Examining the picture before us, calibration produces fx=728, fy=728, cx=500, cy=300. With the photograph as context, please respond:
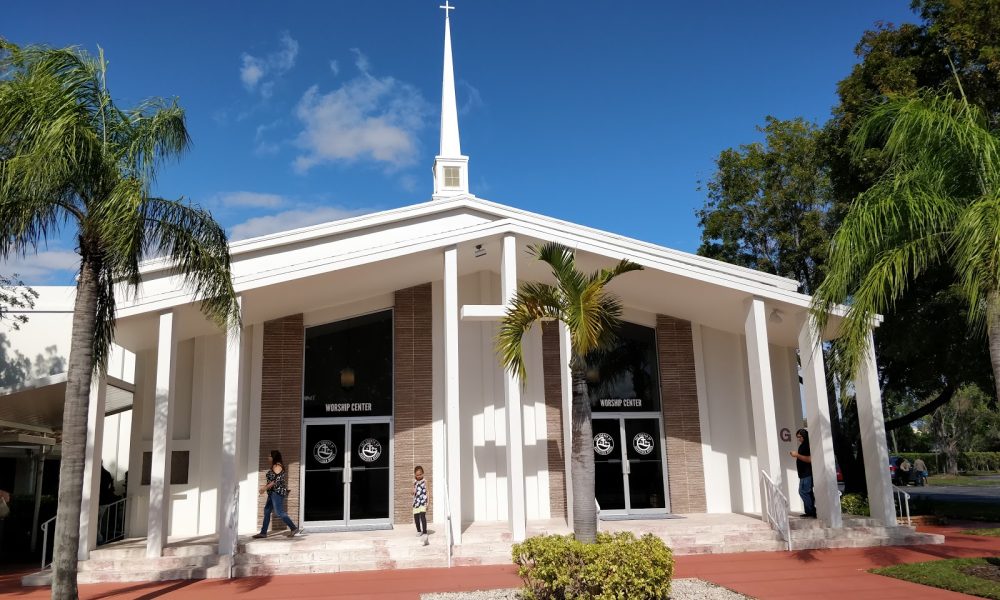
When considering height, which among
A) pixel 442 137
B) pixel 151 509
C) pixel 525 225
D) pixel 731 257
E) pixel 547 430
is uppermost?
pixel 442 137

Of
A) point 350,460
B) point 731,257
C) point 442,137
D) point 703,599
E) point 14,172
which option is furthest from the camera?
point 731,257

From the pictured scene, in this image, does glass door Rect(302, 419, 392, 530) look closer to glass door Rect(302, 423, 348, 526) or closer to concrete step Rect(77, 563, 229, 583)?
glass door Rect(302, 423, 348, 526)

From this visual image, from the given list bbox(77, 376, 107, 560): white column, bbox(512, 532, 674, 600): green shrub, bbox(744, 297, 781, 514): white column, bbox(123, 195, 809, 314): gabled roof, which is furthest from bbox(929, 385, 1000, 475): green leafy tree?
bbox(77, 376, 107, 560): white column

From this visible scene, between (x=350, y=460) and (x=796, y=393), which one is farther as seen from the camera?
(x=796, y=393)

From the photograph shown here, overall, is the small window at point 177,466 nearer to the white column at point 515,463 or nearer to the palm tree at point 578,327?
the white column at point 515,463

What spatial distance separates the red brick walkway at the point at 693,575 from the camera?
9477 mm

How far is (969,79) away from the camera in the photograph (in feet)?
50.7

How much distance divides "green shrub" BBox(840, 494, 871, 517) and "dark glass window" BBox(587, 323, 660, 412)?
4.83 meters

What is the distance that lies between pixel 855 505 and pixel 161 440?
14512 mm

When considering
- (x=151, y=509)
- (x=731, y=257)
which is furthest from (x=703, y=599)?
(x=731, y=257)

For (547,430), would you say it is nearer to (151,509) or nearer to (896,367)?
(151,509)

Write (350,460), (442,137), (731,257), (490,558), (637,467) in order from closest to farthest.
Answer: (490,558), (350,460), (637,467), (442,137), (731,257)

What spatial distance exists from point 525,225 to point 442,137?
739 cm

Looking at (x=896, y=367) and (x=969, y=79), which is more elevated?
(x=969, y=79)
